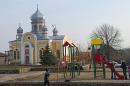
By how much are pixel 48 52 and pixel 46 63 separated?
3.06m

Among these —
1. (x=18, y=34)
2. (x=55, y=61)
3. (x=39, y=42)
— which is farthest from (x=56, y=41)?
(x=55, y=61)

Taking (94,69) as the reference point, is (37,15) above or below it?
above

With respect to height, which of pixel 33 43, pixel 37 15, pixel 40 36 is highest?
pixel 37 15

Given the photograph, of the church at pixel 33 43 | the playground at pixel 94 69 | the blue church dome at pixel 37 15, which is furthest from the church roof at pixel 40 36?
the playground at pixel 94 69

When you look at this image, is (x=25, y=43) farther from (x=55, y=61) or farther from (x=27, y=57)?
(x=55, y=61)

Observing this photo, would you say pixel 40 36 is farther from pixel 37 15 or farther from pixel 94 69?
pixel 94 69

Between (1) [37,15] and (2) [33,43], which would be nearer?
(2) [33,43]

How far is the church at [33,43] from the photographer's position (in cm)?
10675

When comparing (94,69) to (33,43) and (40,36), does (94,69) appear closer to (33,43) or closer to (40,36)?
(33,43)

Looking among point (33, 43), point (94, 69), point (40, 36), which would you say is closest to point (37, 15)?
point (40, 36)

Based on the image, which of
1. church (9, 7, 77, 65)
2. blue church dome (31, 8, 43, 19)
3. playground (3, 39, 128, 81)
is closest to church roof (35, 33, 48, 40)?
church (9, 7, 77, 65)

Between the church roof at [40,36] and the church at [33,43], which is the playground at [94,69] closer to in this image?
the church at [33,43]

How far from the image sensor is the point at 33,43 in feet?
354

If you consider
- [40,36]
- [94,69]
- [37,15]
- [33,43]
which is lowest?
[94,69]
